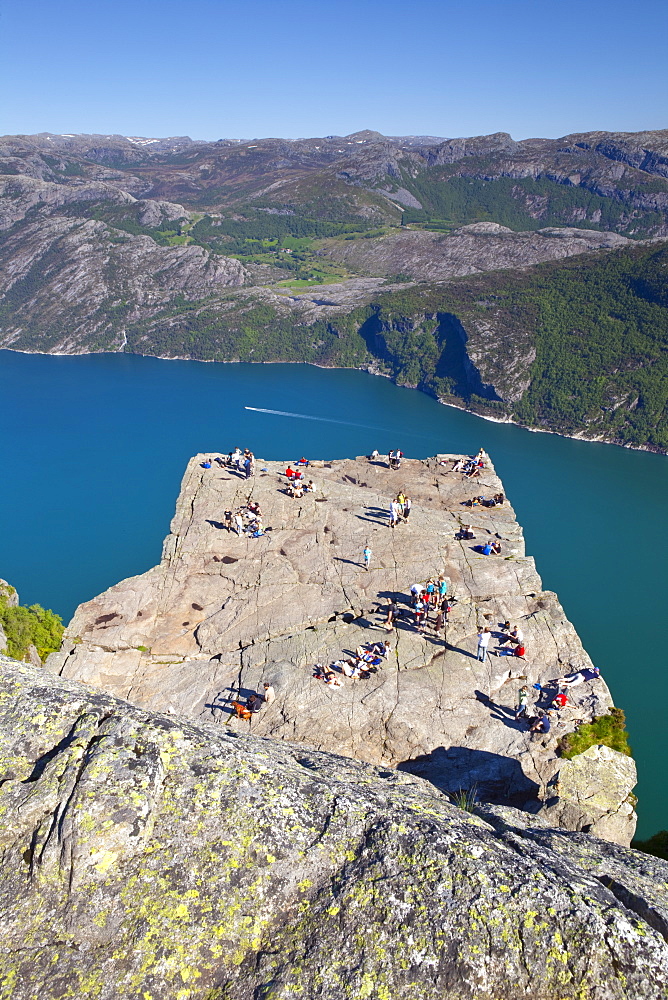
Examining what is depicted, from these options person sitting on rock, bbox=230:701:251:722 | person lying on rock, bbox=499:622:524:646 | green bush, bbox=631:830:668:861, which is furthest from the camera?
person lying on rock, bbox=499:622:524:646

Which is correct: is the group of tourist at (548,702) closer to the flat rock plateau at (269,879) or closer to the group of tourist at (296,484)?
the flat rock plateau at (269,879)

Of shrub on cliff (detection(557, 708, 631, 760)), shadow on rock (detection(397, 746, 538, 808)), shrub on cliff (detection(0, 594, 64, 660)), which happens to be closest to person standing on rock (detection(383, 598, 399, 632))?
shadow on rock (detection(397, 746, 538, 808))

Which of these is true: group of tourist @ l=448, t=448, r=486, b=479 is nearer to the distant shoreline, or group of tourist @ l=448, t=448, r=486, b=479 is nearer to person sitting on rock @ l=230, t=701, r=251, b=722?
person sitting on rock @ l=230, t=701, r=251, b=722

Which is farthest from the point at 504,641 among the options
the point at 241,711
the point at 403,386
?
the point at 403,386

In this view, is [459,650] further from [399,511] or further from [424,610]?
[399,511]

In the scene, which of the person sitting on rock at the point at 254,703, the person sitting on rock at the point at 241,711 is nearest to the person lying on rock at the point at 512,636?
the person sitting on rock at the point at 254,703

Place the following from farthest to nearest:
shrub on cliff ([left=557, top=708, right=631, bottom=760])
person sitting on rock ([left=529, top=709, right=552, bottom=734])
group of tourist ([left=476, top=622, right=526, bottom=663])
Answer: group of tourist ([left=476, top=622, right=526, bottom=663]) < person sitting on rock ([left=529, top=709, right=552, bottom=734]) < shrub on cliff ([left=557, top=708, right=631, bottom=760])

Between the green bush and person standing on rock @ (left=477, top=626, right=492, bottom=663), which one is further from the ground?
person standing on rock @ (left=477, top=626, right=492, bottom=663)
